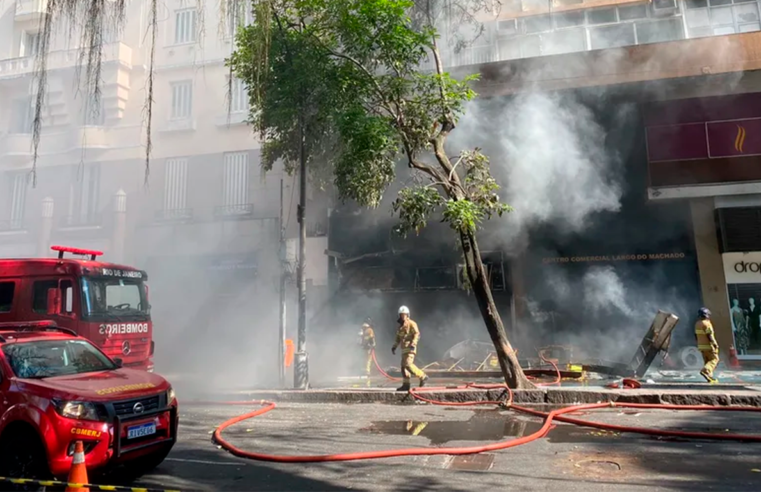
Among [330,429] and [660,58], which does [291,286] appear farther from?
[660,58]

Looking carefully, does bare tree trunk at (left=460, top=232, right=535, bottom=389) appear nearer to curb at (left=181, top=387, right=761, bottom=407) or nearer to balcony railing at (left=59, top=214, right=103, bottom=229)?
curb at (left=181, top=387, right=761, bottom=407)

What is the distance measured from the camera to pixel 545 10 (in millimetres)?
13125

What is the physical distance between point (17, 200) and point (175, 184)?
600 centimetres

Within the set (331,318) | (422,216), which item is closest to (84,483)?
(422,216)

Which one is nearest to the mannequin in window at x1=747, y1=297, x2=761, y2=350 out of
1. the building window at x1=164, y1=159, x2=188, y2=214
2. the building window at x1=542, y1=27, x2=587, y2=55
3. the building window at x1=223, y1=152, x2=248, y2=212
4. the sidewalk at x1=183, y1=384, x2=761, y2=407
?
the sidewalk at x1=183, y1=384, x2=761, y2=407

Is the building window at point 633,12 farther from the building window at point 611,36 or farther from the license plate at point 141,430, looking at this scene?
the license plate at point 141,430

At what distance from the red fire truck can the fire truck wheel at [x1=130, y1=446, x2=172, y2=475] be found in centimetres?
374

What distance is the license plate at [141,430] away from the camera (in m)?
3.68

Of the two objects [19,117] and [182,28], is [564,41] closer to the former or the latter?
[182,28]

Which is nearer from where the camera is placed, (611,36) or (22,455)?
(22,455)

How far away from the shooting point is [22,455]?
3547 mm

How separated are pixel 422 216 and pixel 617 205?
285 inches

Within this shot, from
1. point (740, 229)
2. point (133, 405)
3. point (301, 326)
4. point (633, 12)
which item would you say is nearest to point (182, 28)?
point (301, 326)

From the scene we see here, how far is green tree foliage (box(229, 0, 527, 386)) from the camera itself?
725 centimetres
